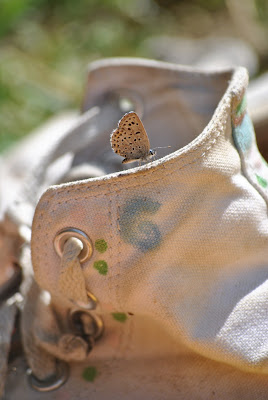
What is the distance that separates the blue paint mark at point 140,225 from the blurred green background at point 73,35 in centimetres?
163

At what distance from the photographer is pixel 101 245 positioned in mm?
678

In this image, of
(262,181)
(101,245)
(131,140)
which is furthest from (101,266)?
(262,181)

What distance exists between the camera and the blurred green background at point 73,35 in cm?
250

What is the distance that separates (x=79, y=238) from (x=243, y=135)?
31 cm

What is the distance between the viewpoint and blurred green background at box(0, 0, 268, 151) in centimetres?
250

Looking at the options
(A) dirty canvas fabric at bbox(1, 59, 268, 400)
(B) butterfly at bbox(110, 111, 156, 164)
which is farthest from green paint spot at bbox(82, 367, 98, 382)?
(B) butterfly at bbox(110, 111, 156, 164)

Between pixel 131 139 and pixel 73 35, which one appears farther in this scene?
pixel 73 35

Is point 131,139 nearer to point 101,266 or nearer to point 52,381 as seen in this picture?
point 101,266

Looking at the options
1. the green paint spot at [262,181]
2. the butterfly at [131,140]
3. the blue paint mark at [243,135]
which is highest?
the blue paint mark at [243,135]

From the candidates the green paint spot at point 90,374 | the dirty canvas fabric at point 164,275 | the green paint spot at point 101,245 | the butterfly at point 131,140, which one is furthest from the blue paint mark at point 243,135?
the green paint spot at point 90,374

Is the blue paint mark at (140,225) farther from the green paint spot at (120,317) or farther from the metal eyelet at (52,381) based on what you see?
the metal eyelet at (52,381)

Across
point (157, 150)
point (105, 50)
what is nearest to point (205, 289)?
point (157, 150)

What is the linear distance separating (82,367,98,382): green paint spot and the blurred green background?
1.54m

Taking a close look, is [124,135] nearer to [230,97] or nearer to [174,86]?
[230,97]
